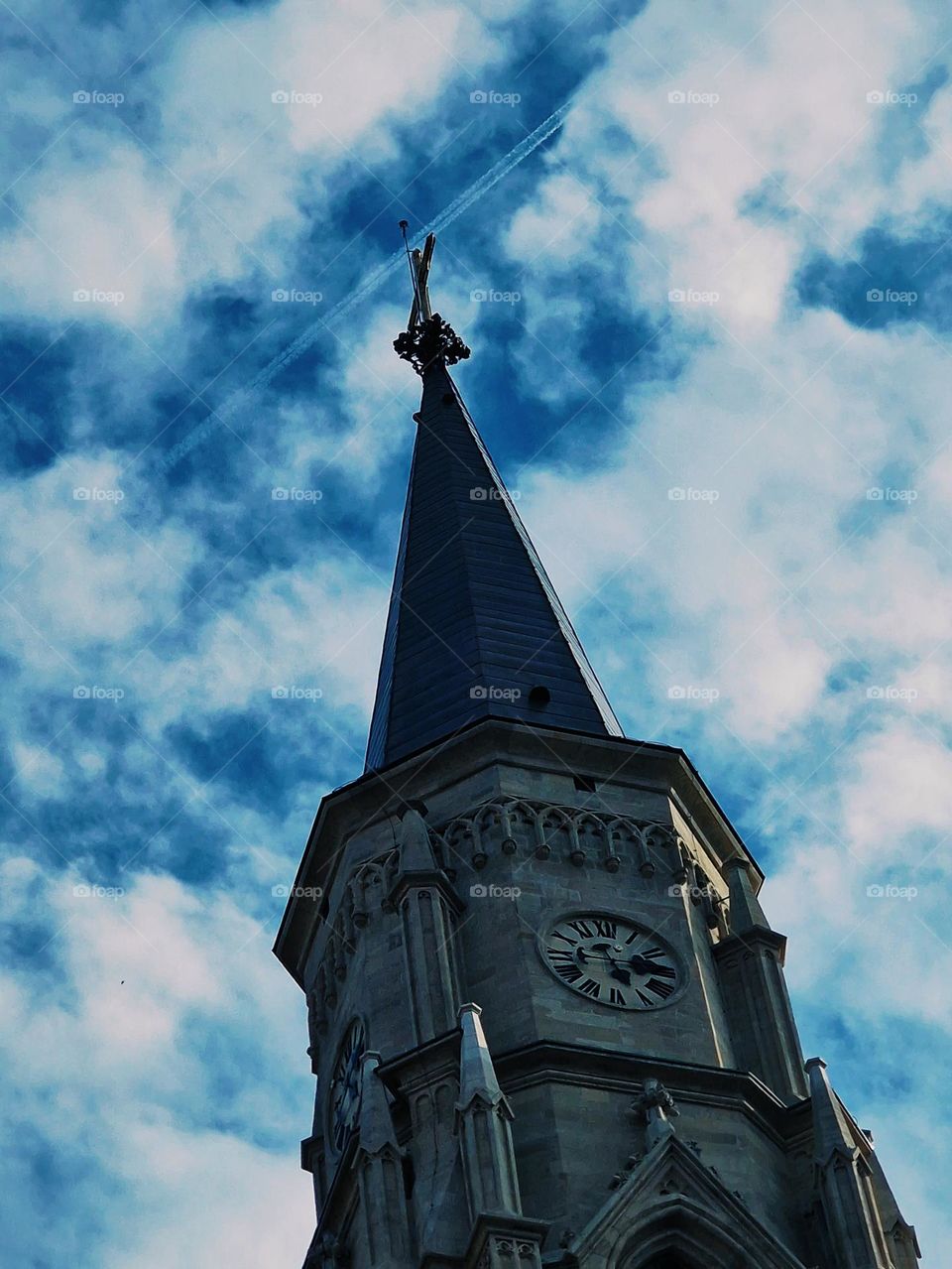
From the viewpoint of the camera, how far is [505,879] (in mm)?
46219

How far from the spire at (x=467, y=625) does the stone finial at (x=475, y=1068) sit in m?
8.93

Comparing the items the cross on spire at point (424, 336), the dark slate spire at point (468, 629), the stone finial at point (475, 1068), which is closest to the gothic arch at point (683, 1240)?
the stone finial at point (475, 1068)

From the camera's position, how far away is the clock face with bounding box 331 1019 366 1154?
44406 mm

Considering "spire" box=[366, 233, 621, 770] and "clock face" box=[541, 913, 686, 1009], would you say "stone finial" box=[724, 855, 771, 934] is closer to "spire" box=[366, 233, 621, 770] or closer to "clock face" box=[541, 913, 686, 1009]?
"clock face" box=[541, 913, 686, 1009]

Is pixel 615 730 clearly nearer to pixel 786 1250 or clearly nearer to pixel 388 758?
pixel 388 758

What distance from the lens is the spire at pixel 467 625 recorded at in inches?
2009

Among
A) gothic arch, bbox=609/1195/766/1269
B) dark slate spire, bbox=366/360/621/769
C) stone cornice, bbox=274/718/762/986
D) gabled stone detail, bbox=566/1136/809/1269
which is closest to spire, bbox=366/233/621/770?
dark slate spire, bbox=366/360/621/769

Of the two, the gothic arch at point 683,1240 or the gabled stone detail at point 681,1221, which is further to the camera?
the gothic arch at point 683,1240

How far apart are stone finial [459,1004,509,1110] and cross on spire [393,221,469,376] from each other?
27.6 m

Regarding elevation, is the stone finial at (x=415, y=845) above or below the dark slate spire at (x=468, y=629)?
below

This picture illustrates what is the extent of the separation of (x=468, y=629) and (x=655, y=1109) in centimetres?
1381

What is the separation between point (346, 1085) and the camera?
4562 cm

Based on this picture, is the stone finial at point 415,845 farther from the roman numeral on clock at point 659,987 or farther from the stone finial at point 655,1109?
the stone finial at point 655,1109

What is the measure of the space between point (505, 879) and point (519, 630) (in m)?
8.38
